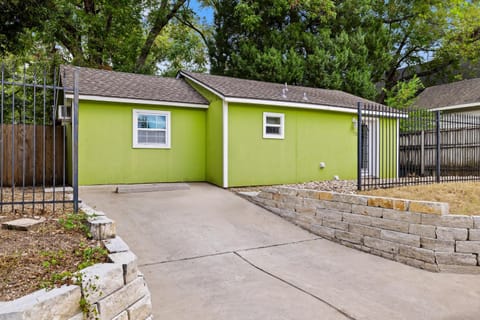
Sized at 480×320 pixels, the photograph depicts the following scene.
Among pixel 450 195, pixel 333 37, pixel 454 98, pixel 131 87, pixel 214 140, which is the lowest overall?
pixel 450 195

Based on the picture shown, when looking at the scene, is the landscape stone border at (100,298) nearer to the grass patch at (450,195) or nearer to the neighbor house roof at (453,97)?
the grass patch at (450,195)

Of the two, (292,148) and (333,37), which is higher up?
(333,37)

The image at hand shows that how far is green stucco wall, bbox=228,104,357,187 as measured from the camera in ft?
29.8

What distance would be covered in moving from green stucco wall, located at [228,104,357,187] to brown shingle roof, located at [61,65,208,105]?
1750 millimetres

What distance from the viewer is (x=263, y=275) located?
402 cm

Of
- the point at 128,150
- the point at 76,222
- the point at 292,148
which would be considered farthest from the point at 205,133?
the point at 76,222

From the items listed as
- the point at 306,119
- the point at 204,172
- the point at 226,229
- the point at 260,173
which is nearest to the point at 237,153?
the point at 260,173

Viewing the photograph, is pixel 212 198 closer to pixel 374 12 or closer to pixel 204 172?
pixel 204 172

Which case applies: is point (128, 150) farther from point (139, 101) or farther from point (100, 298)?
point (100, 298)

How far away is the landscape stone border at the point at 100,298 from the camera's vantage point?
1.91m

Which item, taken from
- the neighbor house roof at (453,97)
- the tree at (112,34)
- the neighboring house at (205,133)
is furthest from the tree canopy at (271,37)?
the neighboring house at (205,133)

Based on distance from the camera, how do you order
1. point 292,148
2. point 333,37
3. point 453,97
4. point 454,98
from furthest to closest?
point 333,37 → point 453,97 → point 454,98 → point 292,148

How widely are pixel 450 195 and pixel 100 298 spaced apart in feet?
19.6

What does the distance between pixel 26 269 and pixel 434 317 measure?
12.3 feet
